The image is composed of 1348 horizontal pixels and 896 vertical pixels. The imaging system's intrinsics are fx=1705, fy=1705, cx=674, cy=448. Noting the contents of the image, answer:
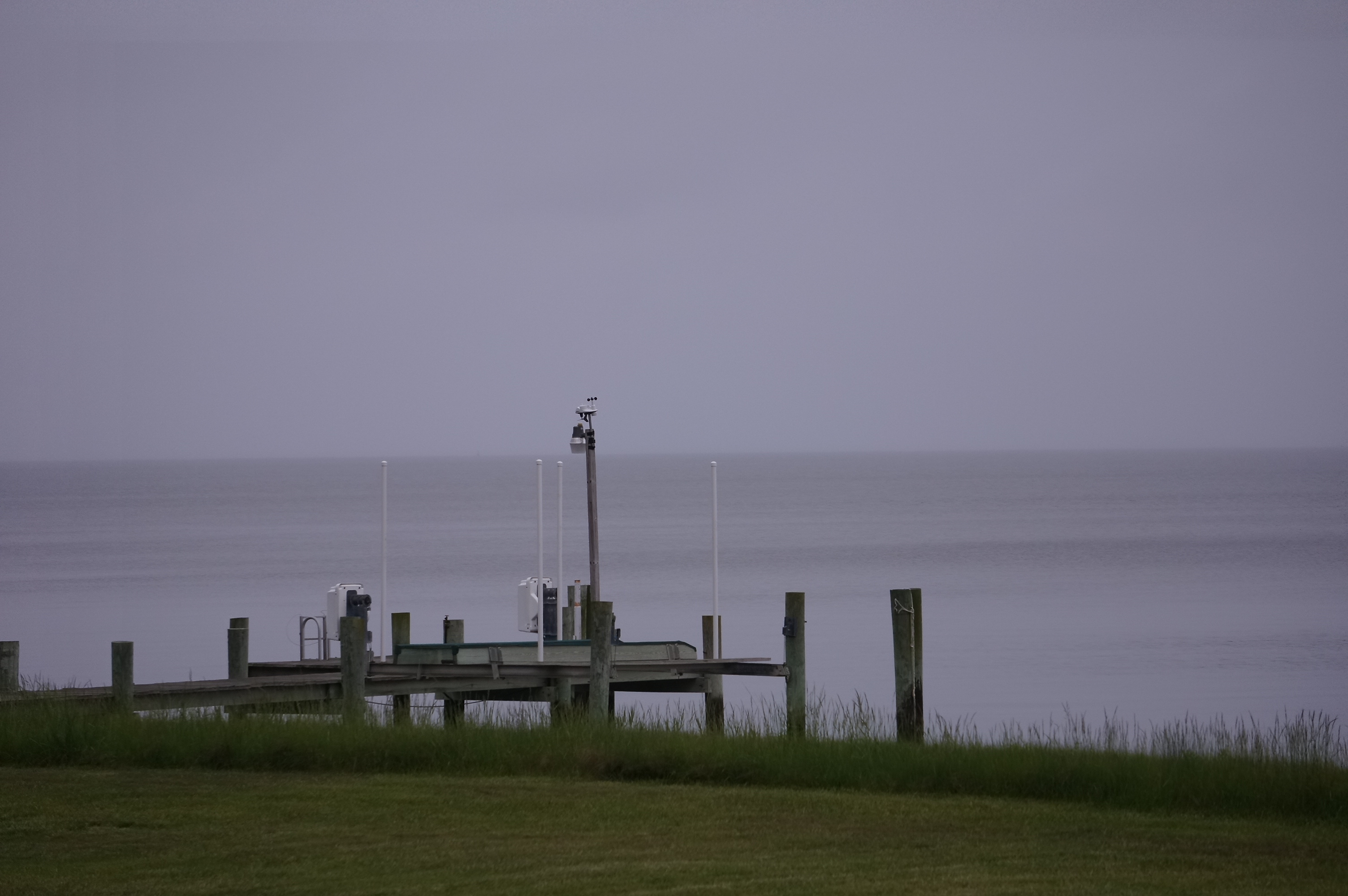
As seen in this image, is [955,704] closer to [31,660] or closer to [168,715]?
[168,715]

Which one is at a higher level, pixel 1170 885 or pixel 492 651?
pixel 492 651

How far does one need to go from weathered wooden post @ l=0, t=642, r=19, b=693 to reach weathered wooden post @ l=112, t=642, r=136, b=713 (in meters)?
1.96

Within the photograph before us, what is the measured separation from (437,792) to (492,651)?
19.6ft

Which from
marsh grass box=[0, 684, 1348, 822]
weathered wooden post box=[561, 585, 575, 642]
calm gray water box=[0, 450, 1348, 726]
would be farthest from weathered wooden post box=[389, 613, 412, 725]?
calm gray water box=[0, 450, 1348, 726]

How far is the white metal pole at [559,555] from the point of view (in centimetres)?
1930

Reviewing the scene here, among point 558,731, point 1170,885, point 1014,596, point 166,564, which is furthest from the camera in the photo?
point 166,564

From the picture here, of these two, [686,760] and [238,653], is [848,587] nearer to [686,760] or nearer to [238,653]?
[238,653]

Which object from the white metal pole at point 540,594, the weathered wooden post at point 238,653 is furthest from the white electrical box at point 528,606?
the weathered wooden post at point 238,653

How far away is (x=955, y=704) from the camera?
95.8 feet

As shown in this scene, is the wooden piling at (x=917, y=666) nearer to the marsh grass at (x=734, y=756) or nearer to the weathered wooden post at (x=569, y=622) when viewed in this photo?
the marsh grass at (x=734, y=756)

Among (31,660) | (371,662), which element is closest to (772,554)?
(31,660)

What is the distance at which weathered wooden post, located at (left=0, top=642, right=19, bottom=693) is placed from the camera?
17056 millimetres

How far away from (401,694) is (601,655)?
110 inches

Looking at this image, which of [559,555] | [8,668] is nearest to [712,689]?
[559,555]
